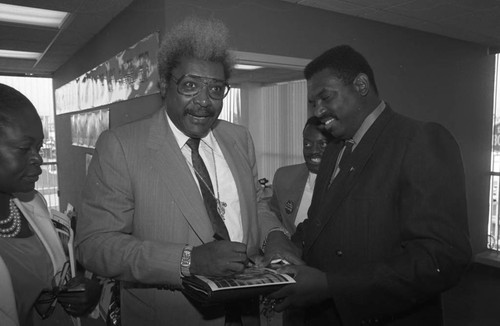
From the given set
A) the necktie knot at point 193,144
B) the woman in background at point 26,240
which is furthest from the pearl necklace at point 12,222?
the necktie knot at point 193,144

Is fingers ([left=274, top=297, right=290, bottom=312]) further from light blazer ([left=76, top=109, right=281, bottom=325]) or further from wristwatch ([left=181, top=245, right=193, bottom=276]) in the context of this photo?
wristwatch ([left=181, top=245, right=193, bottom=276])

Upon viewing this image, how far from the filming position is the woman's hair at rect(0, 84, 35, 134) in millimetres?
1008

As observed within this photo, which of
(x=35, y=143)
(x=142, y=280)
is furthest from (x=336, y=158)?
(x=35, y=143)

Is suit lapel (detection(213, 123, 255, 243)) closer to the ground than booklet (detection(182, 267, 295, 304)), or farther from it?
farther from it

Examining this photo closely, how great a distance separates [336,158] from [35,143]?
3.84 feet

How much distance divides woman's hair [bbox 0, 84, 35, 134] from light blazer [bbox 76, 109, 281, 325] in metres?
0.28

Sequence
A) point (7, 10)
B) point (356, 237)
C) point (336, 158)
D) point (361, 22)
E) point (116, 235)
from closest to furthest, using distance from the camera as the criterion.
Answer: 1. point (116, 235)
2. point (356, 237)
3. point (336, 158)
4. point (7, 10)
5. point (361, 22)

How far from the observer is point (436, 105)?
12.7 ft

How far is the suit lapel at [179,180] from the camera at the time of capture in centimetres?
126

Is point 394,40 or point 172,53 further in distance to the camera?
point 394,40

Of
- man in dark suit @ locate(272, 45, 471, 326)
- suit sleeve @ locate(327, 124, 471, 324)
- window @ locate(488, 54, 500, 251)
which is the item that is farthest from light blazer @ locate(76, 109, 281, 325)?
window @ locate(488, 54, 500, 251)

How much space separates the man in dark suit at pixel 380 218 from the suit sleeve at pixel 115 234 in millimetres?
414

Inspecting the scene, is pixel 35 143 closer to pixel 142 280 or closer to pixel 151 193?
pixel 151 193

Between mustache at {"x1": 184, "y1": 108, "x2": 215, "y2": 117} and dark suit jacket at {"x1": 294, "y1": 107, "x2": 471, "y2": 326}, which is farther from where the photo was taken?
mustache at {"x1": 184, "y1": 108, "x2": 215, "y2": 117}
